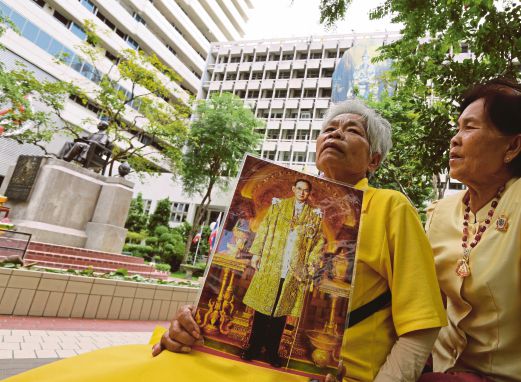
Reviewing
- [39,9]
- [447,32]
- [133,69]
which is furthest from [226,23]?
[447,32]

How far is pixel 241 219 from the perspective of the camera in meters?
1.10

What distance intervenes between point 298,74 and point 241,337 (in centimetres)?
4176

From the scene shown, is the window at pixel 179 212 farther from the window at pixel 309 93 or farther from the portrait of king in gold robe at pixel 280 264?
the portrait of king in gold robe at pixel 280 264

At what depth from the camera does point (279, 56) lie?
41062mm

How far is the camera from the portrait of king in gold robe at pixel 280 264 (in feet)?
3.32

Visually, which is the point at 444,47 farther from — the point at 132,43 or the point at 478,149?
the point at 132,43

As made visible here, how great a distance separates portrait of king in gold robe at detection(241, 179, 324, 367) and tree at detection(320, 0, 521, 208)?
139 inches

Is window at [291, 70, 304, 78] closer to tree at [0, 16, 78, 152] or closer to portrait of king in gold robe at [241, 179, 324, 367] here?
tree at [0, 16, 78, 152]

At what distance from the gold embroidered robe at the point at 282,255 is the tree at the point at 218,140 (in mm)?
21131

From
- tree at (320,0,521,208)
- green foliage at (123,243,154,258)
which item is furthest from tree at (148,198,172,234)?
tree at (320,0,521,208)

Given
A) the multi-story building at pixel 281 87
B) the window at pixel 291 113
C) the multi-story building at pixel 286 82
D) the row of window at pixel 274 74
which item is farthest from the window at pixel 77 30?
the window at pixel 291 113

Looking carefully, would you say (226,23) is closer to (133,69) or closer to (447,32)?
(133,69)

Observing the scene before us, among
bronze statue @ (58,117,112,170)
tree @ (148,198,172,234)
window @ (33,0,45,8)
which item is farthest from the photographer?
tree @ (148,198,172,234)

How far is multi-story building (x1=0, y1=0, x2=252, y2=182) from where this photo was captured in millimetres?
23609
